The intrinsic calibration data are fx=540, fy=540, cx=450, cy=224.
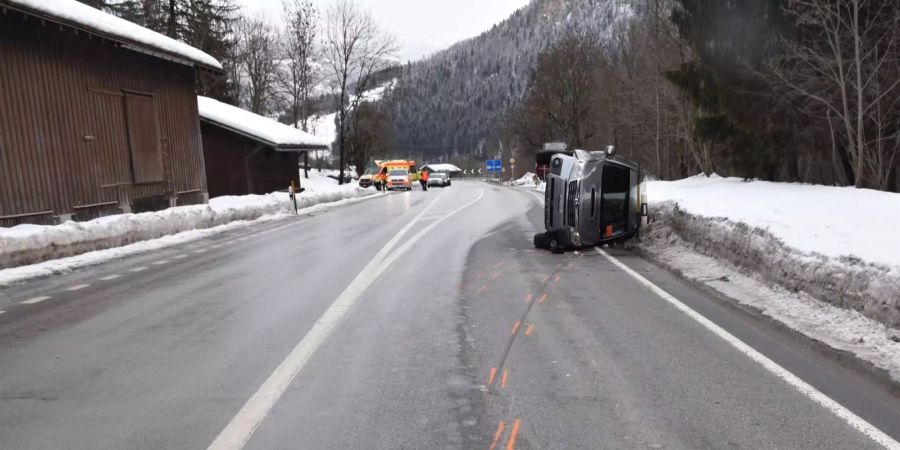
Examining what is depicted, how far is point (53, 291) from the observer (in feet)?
25.5

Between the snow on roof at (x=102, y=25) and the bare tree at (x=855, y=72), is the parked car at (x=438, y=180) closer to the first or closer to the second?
the snow on roof at (x=102, y=25)

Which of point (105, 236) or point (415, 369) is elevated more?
point (105, 236)

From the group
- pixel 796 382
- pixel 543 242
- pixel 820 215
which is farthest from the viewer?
pixel 543 242

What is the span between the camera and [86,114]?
48.2 ft

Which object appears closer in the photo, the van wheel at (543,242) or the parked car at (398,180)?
the van wheel at (543,242)

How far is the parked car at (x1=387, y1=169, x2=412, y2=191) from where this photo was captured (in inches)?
1747

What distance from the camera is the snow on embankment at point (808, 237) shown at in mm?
5445

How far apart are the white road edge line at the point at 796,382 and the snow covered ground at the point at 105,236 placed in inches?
387

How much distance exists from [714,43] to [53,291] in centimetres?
1636

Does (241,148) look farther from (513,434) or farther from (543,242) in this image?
(513,434)

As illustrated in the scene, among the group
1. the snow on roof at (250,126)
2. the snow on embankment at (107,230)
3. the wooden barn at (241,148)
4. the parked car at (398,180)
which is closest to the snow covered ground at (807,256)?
the snow on embankment at (107,230)

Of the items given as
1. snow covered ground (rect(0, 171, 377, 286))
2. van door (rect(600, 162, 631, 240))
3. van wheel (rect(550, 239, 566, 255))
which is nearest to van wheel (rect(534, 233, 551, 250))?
van wheel (rect(550, 239, 566, 255))

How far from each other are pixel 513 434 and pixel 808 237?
5.67 m

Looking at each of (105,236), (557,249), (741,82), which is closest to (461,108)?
(741,82)
